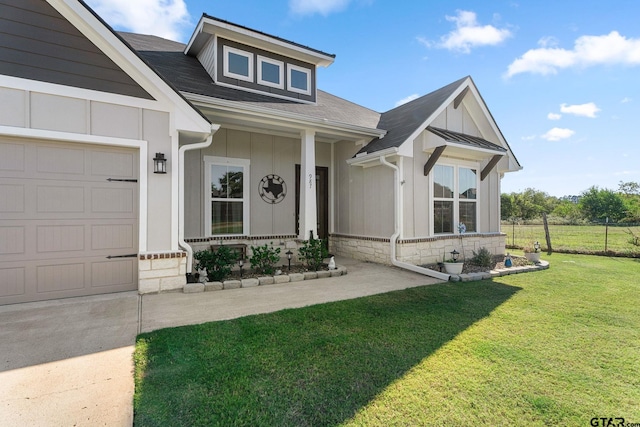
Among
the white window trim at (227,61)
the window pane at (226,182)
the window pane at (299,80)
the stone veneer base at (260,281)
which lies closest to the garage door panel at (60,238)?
the stone veneer base at (260,281)

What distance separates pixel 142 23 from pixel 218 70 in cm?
391

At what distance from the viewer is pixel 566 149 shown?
3064 cm

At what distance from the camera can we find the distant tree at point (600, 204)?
3151cm

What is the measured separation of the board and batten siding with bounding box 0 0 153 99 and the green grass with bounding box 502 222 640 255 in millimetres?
12025

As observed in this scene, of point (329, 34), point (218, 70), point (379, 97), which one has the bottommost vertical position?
point (218, 70)

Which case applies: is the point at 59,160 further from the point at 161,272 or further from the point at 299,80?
the point at 299,80

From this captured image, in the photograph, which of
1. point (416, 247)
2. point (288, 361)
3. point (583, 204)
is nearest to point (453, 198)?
point (416, 247)

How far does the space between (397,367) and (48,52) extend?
590cm

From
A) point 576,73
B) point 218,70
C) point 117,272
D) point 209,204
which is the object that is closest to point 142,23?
point 218,70

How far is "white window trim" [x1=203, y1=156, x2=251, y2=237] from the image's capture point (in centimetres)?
681

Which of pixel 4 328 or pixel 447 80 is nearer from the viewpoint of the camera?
pixel 4 328

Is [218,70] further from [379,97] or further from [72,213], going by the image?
[379,97]

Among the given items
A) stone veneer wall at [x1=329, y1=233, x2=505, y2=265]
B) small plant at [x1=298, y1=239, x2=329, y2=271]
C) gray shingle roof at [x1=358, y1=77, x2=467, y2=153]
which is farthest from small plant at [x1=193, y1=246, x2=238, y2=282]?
gray shingle roof at [x1=358, y1=77, x2=467, y2=153]

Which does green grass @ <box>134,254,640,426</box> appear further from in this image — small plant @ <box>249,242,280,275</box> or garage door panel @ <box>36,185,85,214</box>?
garage door panel @ <box>36,185,85,214</box>
